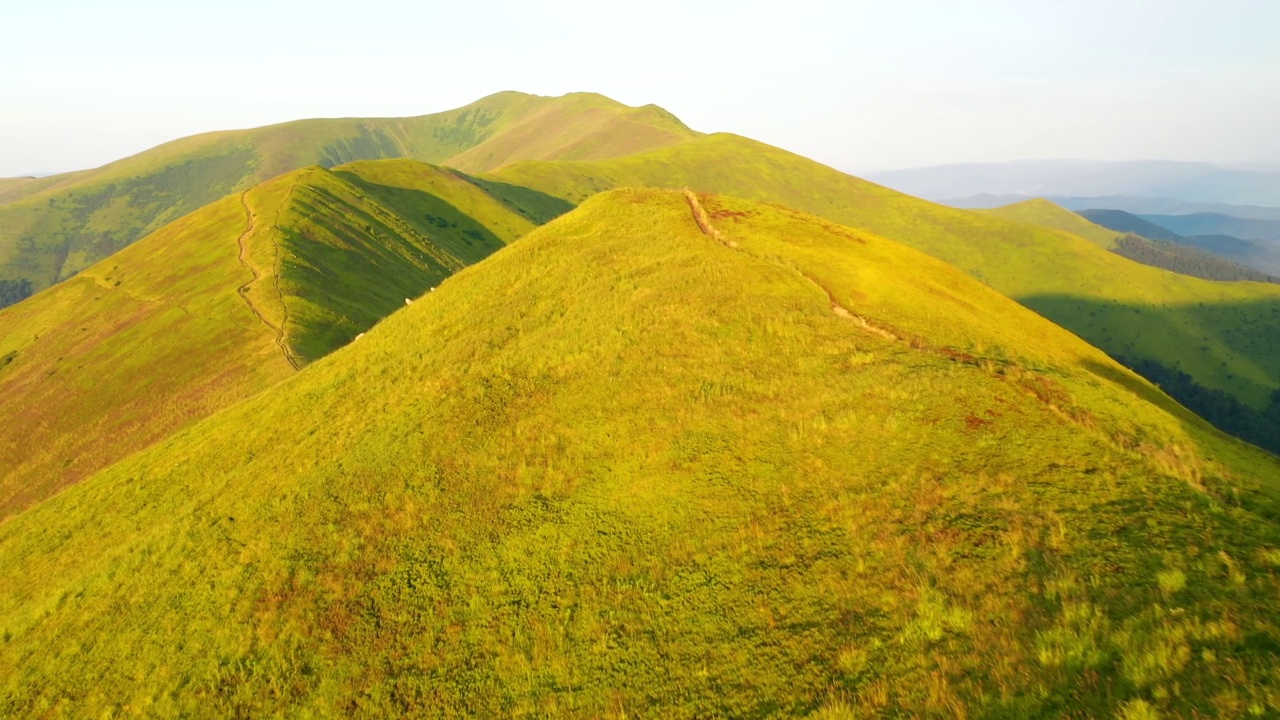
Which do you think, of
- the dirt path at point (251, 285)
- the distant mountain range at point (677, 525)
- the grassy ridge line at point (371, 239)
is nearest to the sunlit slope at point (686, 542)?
the distant mountain range at point (677, 525)

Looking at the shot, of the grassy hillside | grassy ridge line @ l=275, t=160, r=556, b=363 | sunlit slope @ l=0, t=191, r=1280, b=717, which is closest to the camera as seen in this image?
sunlit slope @ l=0, t=191, r=1280, b=717

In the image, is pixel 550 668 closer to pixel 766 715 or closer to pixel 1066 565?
pixel 766 715

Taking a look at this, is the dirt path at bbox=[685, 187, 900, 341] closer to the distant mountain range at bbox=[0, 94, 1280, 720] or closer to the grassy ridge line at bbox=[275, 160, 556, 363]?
the distant mountain range at bbox=[0, 94, 1280, 720]

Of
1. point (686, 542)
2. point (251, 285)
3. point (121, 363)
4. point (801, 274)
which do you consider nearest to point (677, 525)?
point (686, 542)

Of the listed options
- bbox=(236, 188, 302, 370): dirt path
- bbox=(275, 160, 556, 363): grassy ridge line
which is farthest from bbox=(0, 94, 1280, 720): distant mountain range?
bbox=(275, 160, 556, 363): grassy ridge line

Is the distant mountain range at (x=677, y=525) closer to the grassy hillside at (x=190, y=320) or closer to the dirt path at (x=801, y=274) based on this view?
the dirt path at (x=801, y=274)

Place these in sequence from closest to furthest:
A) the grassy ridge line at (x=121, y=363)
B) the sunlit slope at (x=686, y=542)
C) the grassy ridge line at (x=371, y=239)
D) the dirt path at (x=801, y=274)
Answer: the sunlit slope at (x=686, y=542), the dirt path at (x=801, y=274), the grassy ridge line at (x=121, y=363), the grassy ridge line at (x=371, y=239)
